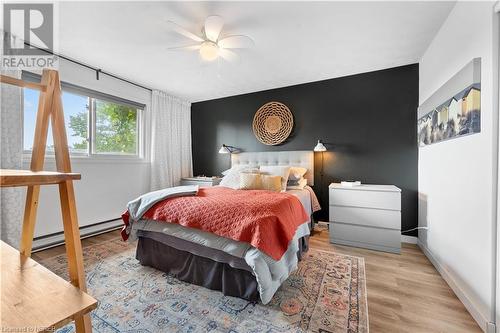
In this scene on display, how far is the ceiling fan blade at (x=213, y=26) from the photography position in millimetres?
1902

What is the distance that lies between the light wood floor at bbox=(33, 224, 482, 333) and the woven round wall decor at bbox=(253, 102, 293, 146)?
2050 mm

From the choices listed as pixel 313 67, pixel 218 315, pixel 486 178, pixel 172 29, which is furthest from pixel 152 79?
pixel 486 178

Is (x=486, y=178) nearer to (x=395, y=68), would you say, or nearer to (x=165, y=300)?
(x=395, y=68)

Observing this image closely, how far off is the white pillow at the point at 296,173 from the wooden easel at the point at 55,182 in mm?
2849

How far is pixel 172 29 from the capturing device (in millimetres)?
2186

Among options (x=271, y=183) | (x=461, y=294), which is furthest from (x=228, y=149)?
(x=461, y=294)

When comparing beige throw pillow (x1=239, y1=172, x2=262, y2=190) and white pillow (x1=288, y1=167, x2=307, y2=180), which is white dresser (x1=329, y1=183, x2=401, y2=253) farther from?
beige throw pillow (x1=239, y1=172, x2=262, y2=190)

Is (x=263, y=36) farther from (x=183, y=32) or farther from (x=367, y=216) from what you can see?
(x=367, y=216)

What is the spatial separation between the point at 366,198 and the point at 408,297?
3.75 feet

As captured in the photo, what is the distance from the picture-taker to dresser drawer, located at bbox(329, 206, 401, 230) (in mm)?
2516

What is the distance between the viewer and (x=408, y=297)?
1.71m

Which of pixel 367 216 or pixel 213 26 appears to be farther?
pixel 367 216

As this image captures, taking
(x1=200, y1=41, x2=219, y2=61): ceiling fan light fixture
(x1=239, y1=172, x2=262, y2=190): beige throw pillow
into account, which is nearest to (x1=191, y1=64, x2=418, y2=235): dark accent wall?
(x1=239, y1=172, x2=262, y2=190): beige throw pillow

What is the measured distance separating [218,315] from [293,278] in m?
0.77
